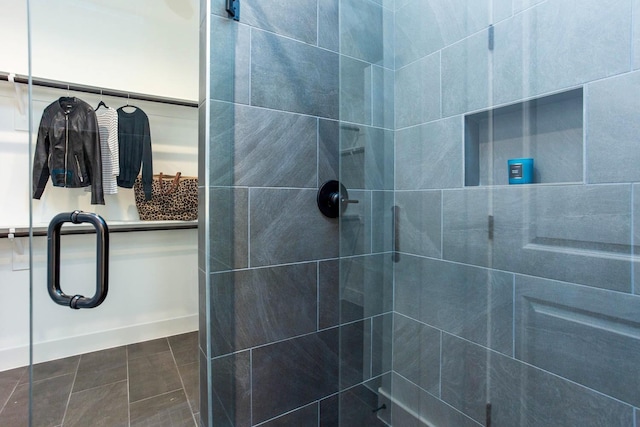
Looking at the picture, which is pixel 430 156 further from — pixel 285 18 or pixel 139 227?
pixel 139 227

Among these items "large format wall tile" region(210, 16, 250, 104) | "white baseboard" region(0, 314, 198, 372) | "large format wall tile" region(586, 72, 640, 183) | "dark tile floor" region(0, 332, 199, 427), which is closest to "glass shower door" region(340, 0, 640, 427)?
"large format wall tile" region(586, 72, 640, 183)

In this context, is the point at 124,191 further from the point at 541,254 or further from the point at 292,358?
the point at 541,254

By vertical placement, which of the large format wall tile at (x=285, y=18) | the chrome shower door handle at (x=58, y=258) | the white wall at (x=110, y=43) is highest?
the white wall at (x=110, y=43)

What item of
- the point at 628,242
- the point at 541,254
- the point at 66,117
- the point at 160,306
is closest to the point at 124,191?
the point at 66,117

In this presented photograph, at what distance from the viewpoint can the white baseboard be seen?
135 centimetres

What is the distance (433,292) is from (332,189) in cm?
60

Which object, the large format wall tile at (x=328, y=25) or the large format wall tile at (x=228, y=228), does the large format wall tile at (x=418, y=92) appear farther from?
the large format wall tile at (x=228, y=228)

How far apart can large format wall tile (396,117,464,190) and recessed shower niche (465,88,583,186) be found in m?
0.04

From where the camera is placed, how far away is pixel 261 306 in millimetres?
1018

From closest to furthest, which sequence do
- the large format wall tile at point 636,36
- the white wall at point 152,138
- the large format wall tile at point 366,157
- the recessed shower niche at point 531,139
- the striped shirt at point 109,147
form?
1. the large format wall tile at point 636,36
2. the recessed shower niche at point 531,139
3. the large format wall tile at point 366,157
4. the striped shirt at point 109,147
5. the white wall at point 152,138

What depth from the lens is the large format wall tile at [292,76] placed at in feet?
3.28

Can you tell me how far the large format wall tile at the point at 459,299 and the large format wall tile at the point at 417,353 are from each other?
4 centimetres

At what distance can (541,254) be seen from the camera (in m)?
0.87

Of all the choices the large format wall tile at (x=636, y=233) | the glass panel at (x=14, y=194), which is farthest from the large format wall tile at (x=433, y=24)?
the glass panel at (x=14, y=194)
